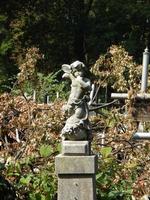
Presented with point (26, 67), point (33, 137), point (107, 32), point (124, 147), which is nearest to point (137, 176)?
point (124, 147)

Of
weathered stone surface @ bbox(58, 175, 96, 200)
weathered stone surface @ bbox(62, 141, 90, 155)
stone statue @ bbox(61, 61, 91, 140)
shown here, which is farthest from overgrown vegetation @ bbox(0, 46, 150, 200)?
stone statue @ bbox(61, 61, 91, 140)

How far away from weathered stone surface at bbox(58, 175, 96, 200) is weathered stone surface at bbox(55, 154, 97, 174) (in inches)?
2.6

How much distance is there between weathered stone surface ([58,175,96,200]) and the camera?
21.7ft

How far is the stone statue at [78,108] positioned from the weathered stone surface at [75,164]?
289 millimetres

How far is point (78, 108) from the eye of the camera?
6820 millimetres

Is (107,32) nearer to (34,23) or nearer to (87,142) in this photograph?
(34,23)

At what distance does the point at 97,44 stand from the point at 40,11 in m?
3.99

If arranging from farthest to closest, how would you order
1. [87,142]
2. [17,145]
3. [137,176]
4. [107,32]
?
[107,32]
[17,145]
[137,176]
[87,142]

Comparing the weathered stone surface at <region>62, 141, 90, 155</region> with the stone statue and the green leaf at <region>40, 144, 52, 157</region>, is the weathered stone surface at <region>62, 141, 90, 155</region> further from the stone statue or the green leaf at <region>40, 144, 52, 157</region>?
the green leaf at <region>40, 144, 52, 157</region>

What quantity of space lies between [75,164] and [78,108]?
66 centimetres

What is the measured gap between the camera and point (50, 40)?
1315 inches

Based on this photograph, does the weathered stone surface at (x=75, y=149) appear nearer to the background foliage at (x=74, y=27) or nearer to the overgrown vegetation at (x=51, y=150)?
the overgrown vegetation at (x=51, y=150)

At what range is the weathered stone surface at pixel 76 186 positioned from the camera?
6602mm

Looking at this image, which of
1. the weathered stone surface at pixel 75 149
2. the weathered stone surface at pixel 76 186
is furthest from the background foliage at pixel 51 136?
the weathered stone surface at pixel 75 149
